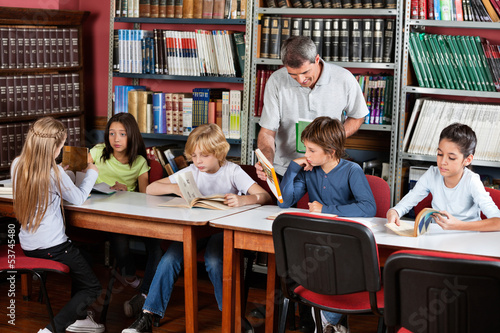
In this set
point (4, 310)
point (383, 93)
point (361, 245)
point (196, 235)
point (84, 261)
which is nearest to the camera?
point (361, 245)

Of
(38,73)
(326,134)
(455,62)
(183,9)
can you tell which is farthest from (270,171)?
(38,73)

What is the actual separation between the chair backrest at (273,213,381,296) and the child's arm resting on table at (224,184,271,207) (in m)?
0.67

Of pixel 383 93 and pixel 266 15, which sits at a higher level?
pixel 266 15

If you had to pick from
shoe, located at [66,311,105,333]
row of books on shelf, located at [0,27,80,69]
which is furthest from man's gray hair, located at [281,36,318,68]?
row of books on shelf, located at [0,27,80,69]

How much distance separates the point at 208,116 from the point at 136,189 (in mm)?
797

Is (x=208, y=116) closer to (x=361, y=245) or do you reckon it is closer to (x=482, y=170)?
(x=482, y=170)

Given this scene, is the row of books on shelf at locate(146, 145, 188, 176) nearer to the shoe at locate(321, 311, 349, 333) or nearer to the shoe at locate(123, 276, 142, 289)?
the shoe at locate(123, 276, 142, 289)

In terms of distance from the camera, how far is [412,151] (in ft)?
12.5

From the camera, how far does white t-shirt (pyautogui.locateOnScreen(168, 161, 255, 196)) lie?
3.31 m

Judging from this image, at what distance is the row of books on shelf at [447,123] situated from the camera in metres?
3.63

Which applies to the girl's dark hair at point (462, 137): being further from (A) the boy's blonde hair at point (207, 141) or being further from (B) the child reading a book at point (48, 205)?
(B) the child reading a book at point (48, 205)

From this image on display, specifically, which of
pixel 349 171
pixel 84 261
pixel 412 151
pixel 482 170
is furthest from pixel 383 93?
pixel 84 261

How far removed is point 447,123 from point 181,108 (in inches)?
71.4

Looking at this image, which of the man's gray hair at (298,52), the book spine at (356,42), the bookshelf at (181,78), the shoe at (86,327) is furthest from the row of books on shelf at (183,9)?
the shoe at (86,327)
